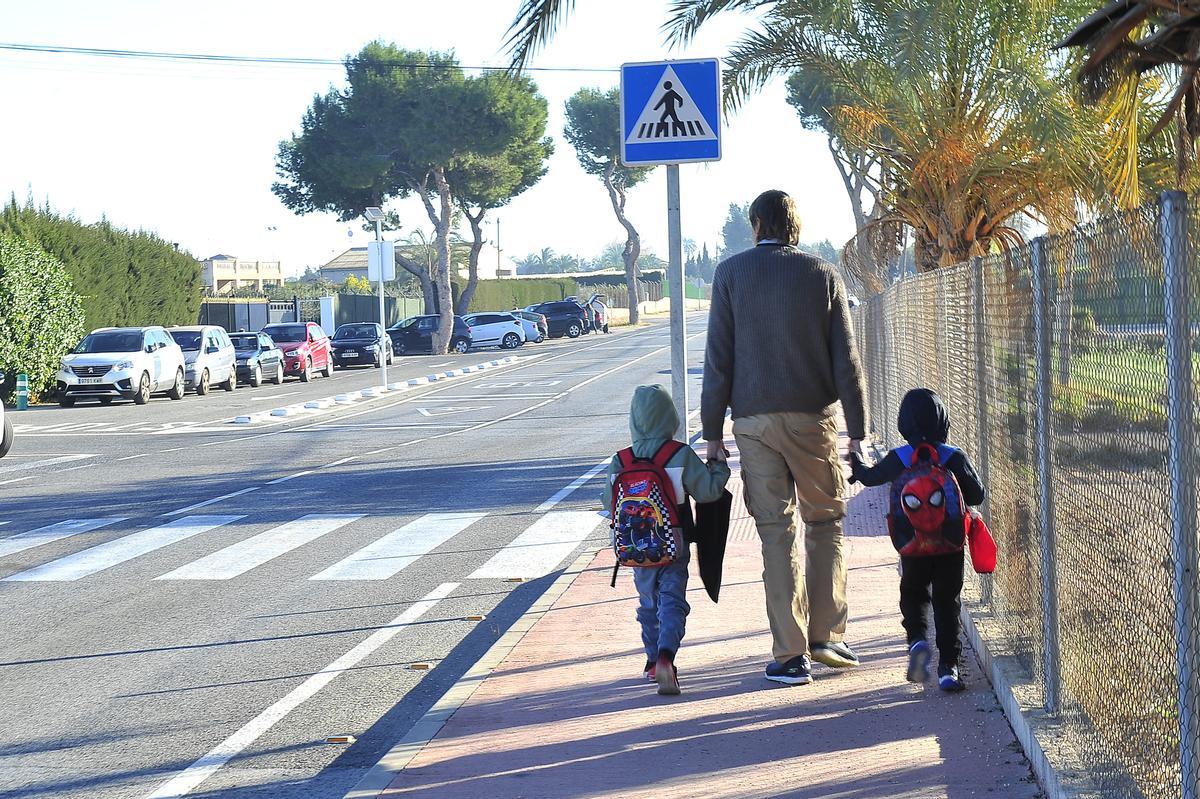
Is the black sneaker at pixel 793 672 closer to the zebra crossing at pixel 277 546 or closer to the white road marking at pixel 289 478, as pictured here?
the zebra crossing at pixel 277 546

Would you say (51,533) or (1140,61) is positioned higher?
(1140,61)

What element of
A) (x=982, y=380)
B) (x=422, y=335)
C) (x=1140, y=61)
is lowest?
(x=982, y=380)

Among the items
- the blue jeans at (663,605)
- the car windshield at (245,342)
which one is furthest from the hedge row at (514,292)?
the blue jeans at (663,605)

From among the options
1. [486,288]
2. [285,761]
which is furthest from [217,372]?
[486,288]

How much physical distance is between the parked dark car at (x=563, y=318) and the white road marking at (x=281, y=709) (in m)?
59.7

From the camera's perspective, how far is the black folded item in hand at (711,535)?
235 inches

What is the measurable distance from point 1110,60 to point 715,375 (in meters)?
5.51

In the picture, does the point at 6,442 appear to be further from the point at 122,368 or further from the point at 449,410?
the point at 122,368

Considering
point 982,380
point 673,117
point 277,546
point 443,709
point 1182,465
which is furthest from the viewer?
point 277,546

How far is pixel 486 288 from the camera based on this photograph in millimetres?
84312

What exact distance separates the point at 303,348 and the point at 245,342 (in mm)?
2014

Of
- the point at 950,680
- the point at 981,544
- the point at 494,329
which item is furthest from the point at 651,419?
the point at 494,329

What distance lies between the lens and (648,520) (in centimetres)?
582

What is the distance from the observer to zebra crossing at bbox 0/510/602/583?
32.2 feet
